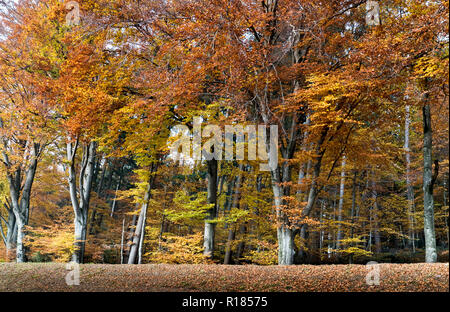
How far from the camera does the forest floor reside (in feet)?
20.3

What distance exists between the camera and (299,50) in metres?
11.7

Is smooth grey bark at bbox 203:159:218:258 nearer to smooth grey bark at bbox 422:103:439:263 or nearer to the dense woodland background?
the dense woodland background

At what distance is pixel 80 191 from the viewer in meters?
13.2

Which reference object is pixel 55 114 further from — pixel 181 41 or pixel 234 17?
pixel 234 17

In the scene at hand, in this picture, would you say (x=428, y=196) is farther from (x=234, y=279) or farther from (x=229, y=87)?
(x=229, y=87)

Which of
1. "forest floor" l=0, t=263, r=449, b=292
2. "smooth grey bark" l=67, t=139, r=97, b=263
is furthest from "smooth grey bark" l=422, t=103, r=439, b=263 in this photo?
"smooth grey bark" l=67, t=139, r=97, b=263

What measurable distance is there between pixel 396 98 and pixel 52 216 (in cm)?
2308

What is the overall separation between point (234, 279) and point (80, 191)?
891 cm

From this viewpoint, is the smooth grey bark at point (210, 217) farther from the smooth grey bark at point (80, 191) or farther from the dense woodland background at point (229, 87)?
the smooth grey bark at point (80, 191)

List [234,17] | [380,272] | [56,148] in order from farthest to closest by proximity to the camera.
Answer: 1. [56,148]
2. [234,17]
3. [380,272]

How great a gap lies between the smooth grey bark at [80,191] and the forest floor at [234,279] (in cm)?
316

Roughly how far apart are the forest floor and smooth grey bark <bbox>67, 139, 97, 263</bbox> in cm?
316

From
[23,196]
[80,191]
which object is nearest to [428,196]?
[80,191]

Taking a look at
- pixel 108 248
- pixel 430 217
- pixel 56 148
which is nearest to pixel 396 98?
pixel 430 217
